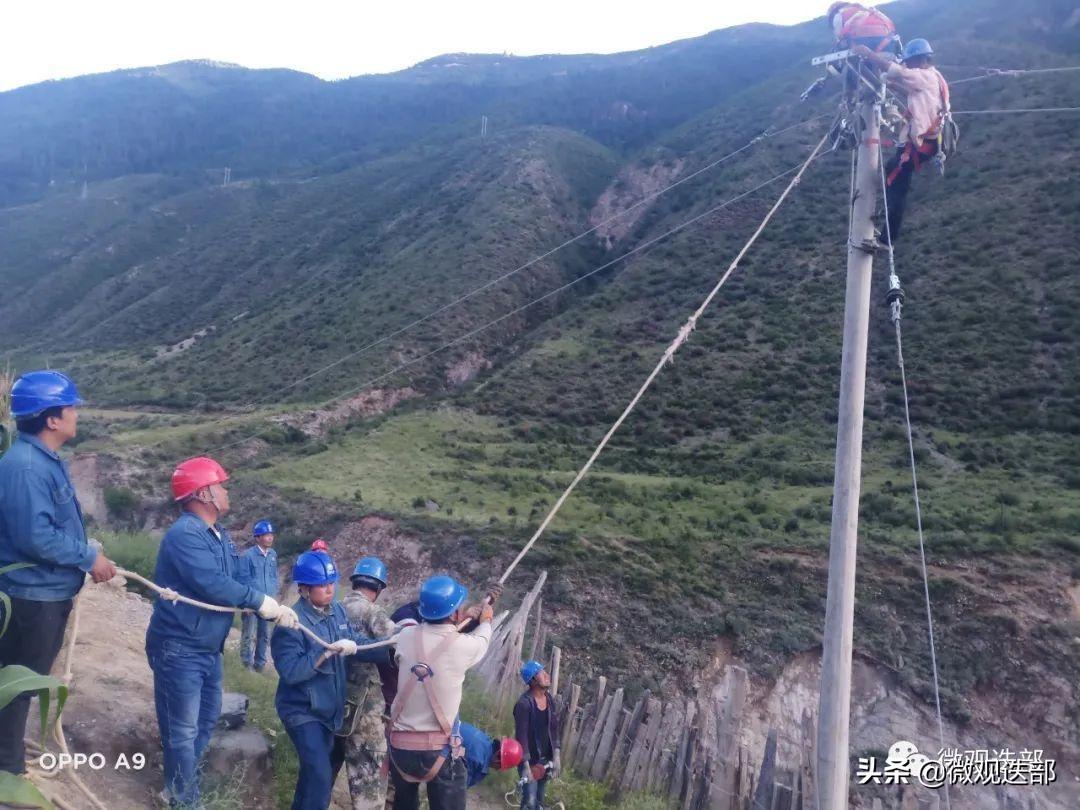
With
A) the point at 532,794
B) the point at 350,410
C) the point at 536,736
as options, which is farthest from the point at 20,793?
the point at 350,410

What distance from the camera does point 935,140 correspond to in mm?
5715

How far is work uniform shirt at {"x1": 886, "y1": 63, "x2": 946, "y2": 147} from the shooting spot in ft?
17.5

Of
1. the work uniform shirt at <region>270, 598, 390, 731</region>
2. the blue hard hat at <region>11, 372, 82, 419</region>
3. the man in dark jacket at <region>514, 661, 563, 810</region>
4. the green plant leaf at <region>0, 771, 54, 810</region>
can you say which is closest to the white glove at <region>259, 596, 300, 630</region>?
the work uniform shirt at <region>270, 598, 390, 731</region>

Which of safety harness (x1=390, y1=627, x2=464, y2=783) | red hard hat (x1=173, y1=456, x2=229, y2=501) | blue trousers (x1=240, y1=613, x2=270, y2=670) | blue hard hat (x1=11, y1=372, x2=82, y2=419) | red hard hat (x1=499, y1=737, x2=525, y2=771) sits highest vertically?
blue hard hat (x1=11, y1=372, x2=82, y2=419)

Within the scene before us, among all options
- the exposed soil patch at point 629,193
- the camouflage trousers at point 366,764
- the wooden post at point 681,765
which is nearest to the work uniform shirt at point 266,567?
the camouflage trousers at point 366,764

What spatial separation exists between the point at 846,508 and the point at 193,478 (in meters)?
3.67

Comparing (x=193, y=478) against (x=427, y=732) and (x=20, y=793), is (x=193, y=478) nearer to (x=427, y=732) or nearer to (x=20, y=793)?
(x=427, y=732)

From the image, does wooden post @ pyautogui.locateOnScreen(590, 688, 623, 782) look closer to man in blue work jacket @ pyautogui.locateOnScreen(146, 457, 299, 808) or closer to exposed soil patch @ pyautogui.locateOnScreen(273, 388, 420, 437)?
man in blue work jacket @ pyautogui.locateOnScreen(146, 457, 299, 808)

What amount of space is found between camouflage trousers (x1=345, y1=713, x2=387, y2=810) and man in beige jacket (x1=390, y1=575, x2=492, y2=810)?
362 mm

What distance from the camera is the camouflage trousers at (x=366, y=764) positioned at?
3.99 m

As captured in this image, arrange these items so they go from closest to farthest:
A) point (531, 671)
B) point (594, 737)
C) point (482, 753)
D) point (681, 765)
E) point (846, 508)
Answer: point (482, 753) → point (846, 508) → point (531, 671) → point (681, 765) → point (594, 737)

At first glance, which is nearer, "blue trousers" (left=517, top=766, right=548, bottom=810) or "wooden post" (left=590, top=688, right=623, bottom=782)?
"blue trousers" (left=517, top=766, right=548, bottom=810)

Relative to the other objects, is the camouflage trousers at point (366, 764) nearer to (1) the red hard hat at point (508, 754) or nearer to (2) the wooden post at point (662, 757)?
(1) the red hard hat at point (508, 754)

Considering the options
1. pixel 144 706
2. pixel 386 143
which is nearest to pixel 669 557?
pixel 144 706
